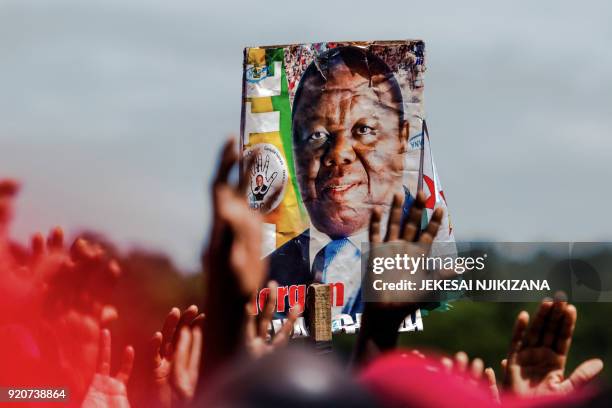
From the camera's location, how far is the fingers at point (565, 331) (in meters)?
2.37

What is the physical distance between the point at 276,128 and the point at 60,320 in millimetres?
2463

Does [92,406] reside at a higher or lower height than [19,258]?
lower

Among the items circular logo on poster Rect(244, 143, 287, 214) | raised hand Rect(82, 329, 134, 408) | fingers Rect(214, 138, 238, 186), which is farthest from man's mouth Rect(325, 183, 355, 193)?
fingers Rect(214, 138, 238, 186)

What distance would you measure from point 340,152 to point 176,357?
8.90 ft

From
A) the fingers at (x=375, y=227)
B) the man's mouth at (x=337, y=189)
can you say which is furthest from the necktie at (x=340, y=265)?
the fingers at (x=375, y=227)

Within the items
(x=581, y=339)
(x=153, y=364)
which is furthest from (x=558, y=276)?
(x=581, y=339)

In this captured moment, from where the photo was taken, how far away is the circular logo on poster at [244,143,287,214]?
539cm

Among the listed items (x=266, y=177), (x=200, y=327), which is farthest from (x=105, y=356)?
(x=266, y=177)

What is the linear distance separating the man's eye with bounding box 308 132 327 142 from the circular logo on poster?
0.20 metres

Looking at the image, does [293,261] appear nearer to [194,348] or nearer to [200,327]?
[194,348]

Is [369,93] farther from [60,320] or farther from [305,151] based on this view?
[60,320]

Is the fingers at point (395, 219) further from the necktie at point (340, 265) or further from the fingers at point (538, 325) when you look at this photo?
the necktie at point (340, 265)

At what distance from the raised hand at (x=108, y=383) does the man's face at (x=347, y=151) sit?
2.34 metres

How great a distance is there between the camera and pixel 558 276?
15.0 ft
